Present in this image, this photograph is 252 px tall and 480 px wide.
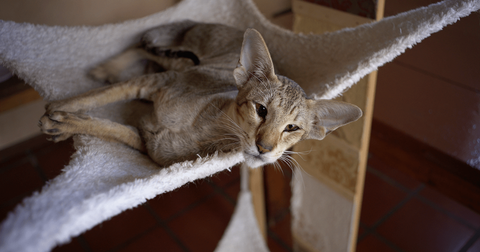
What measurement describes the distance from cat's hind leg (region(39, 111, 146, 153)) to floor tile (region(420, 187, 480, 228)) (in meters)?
1.63

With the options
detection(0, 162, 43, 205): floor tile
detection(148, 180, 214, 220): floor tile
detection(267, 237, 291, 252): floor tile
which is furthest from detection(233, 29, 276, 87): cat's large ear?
detection(0, 162, 43, 205): floor tile

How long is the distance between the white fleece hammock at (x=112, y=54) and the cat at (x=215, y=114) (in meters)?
0.06

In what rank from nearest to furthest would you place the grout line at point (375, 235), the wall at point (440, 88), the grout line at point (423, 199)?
1. the wall at point (440, 88)
2. the grout line at point (423, 199)
3. the grout line at point (375, 235)

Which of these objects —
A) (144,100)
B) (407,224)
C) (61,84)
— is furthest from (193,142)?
(407,224)

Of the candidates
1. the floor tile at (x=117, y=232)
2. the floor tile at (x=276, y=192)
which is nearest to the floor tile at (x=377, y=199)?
the floor tile at (x=276, y=192)

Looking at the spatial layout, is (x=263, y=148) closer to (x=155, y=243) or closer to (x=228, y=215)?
(x=155, y=243)

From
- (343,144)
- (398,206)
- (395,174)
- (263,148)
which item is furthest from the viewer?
(395,174)

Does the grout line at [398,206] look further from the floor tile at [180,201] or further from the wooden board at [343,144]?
the floor tile at [180,201]

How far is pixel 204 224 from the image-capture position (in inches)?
80.4

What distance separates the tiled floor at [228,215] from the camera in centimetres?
175

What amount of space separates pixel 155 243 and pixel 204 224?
0.34 m

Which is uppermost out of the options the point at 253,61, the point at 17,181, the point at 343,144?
the point at 253,61

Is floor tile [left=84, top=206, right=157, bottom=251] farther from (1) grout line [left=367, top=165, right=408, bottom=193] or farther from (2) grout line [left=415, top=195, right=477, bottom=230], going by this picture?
(2) grout line [left=415, top=195, right=477, bottom=230]

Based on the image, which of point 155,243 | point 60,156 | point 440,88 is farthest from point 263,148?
point 155,243
